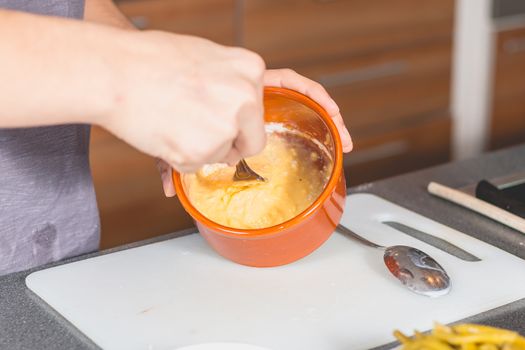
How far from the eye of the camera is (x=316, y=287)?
92 cm

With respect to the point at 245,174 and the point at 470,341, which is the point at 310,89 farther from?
the point at 470,341

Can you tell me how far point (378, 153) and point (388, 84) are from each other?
0.19 m

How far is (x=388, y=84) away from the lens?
250cm

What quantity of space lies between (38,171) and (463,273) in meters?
0.50

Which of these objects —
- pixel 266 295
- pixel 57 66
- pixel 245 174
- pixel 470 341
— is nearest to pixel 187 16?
pixel 245 174

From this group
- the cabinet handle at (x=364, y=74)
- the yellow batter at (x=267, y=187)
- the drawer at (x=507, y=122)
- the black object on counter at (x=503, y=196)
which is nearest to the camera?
the yellow batter at (x=267, y=187)

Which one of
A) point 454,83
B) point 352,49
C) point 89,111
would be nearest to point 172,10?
point 352,49

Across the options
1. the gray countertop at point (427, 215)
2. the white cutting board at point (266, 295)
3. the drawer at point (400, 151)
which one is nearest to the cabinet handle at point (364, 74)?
the drawer at point (400, 151)

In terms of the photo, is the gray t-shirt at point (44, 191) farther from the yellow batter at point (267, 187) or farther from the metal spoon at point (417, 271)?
the metal spoon at point (417, 271)

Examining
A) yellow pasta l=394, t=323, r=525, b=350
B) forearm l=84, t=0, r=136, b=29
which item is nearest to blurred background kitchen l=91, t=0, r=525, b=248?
forearm l=84, t=0, r=136, b=29

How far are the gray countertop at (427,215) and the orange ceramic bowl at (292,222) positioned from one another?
0.16 meters

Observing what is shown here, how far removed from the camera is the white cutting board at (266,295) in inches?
32.7

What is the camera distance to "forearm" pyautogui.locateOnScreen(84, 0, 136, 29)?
3.50 ft

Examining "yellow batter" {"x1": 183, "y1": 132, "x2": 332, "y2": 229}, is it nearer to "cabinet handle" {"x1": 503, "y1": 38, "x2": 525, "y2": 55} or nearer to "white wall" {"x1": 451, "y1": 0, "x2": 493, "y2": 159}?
"white wall" {"x1": 451, "y1": 0, "x2": 493, "y2": 159}
